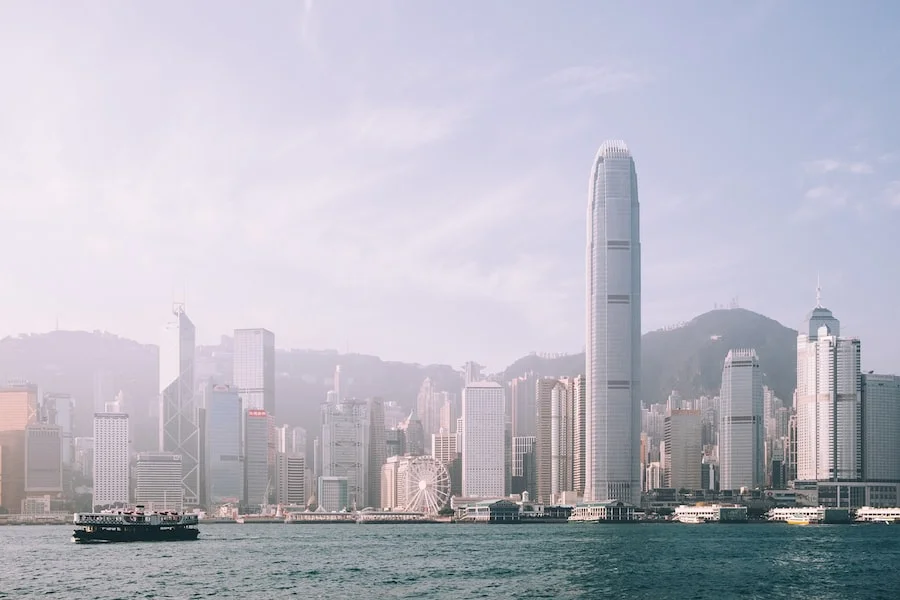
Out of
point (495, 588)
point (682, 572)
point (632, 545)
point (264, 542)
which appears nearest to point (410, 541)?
point (264, 542)

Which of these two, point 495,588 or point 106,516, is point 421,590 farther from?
point 106,516

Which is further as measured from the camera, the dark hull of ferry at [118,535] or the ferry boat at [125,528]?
the ferry boat at [125,528]

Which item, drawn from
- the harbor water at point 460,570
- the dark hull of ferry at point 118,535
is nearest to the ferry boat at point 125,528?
the dark hull of ferry at point 118,535

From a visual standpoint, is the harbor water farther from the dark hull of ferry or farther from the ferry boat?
the ferry boat

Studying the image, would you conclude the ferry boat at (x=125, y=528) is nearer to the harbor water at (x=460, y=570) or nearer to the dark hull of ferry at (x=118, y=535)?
the dark hull of ferry at (x=118, y=535)

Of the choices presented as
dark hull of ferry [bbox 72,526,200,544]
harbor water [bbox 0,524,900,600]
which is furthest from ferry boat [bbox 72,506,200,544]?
harbor water [bbox 0,524,900,600]

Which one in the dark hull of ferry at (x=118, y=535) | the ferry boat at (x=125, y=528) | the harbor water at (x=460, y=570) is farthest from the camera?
the ferry boat at (x=125, y=528)
